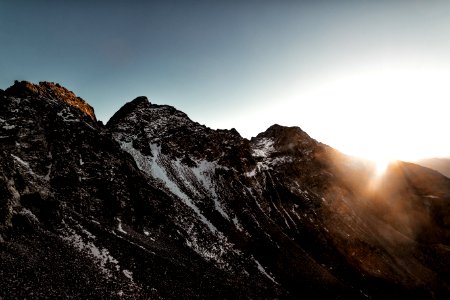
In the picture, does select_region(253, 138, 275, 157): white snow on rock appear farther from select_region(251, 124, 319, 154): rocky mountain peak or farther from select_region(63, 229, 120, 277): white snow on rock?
select_region(63, 229, 120, 277): white snow on rock

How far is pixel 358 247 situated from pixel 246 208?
86.1ft

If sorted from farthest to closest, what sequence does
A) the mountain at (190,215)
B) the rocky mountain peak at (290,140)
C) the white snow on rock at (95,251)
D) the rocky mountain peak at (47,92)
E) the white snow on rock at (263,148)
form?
the white snow on rock at (263,148) < the rocky mountain peak at (290,140) < the rocky mountain peak at (47,92) < the mountain at (190,215) < the white snow on rock at (95,251)

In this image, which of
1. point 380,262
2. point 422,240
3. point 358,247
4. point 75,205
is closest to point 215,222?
point 75,205

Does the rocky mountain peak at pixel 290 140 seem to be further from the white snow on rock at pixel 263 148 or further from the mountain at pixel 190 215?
the mountain at pixel 190 215

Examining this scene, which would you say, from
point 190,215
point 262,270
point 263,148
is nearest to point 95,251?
point 190,215

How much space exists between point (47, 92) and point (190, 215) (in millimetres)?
58169

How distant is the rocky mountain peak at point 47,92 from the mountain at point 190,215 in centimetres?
58

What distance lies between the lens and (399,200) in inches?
3420

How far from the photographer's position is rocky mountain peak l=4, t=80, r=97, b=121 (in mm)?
67062

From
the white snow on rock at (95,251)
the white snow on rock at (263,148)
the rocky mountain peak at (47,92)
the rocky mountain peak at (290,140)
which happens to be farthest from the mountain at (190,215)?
the white snow on rock at (263,148)

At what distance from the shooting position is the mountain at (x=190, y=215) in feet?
124

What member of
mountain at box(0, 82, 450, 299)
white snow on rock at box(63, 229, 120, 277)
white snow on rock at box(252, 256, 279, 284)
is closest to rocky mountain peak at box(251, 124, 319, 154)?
mountain at box(0, 82, 450, 299)

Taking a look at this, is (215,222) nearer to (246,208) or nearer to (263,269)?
(246,208)

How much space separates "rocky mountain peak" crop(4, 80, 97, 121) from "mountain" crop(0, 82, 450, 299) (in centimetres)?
58
